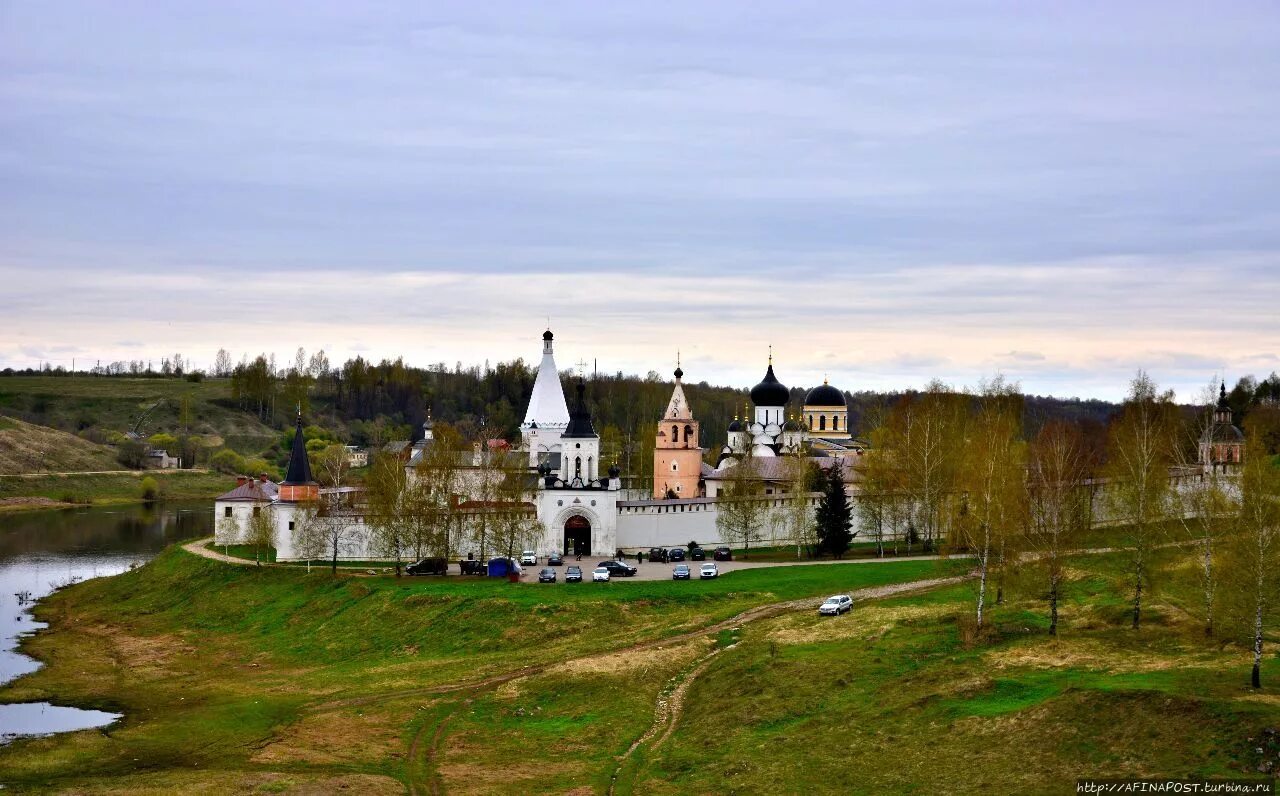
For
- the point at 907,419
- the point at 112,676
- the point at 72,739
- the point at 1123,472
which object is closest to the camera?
the point at 72,739

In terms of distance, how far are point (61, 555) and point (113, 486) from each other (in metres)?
43.3

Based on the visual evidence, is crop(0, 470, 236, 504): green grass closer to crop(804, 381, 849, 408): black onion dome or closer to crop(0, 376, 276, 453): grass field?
crop(0, 376, 276, 453): grass field

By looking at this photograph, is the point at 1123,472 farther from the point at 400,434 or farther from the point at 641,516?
the point at 400,434

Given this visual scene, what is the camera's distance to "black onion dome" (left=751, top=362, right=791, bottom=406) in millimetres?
75875

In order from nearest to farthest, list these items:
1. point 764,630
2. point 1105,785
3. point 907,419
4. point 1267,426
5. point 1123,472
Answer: point 1105,785 < point 764,630 < point 1123,472 < point 907,419 < point 1267,426

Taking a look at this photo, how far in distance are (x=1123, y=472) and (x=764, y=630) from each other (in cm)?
1655

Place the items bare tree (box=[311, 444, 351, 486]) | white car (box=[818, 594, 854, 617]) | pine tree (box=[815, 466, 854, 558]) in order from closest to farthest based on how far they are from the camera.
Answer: white car (box=[818, 594, 854, 617]), pine tree (box=[815, 466, 854, 558]), bare tree (box=[311, 444, 351, 486])

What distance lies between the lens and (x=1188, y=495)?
41.5m

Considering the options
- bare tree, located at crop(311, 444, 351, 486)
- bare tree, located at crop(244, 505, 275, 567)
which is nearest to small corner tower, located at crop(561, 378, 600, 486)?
bare tree, located at crop(244, 505, 275, 567)

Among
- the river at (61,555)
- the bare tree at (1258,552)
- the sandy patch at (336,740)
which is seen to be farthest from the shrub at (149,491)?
the bare tree at (1258,552)

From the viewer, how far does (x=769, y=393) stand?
75.9m

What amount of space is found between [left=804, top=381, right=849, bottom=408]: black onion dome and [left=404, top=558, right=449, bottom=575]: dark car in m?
40.9

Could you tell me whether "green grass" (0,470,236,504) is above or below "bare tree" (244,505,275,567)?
above

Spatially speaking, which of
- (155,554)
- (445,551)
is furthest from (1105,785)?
(155,554)
